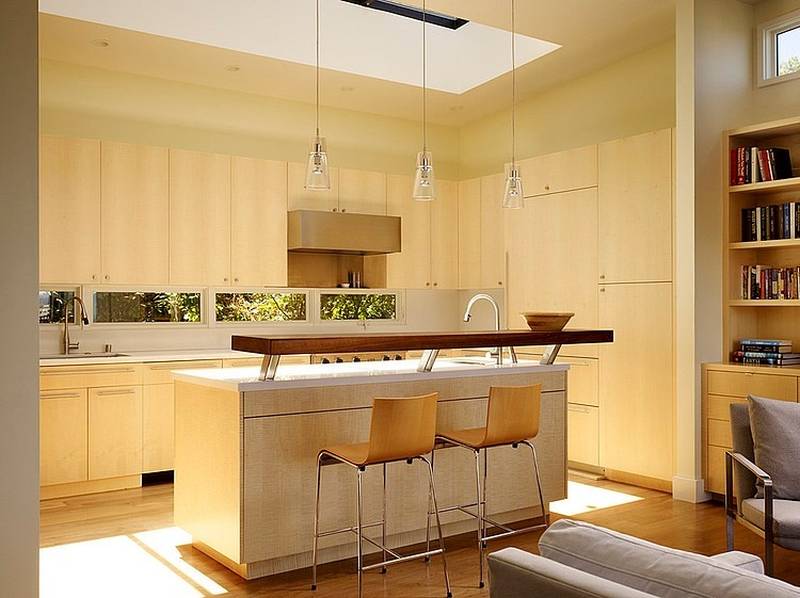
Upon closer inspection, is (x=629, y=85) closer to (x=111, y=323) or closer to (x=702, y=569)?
(x=111, y=323)

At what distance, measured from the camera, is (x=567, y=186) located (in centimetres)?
612

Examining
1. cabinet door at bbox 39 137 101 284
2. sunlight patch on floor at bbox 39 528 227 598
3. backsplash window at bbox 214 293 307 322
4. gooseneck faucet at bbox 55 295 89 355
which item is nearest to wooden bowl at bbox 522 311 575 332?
sunlight patch on floor at bbox 39 528 227 598

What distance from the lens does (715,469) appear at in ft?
16.0

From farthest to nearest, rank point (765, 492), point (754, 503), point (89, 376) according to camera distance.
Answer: point (89, 376)
point (754, 503)
point (765, 492)

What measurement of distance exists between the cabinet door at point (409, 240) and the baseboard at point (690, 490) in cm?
315

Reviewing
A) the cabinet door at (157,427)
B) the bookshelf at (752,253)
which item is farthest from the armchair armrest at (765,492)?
the cabinet door at (157,427)

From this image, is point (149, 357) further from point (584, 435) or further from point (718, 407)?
point (718, 407)

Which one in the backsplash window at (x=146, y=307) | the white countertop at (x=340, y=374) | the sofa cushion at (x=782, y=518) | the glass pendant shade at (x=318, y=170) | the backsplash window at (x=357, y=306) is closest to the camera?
the sofa cushion at (x=782, y=518)

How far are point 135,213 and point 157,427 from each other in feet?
5.38

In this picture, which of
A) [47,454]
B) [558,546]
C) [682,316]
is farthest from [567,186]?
[558,546]

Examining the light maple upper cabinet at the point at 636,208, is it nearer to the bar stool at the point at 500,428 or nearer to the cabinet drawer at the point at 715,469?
the cabinet drawer at the point at 715,469

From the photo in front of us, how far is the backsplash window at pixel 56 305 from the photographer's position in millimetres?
5801

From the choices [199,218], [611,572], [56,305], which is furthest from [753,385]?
[56,305]

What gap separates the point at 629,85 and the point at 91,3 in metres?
3.93
